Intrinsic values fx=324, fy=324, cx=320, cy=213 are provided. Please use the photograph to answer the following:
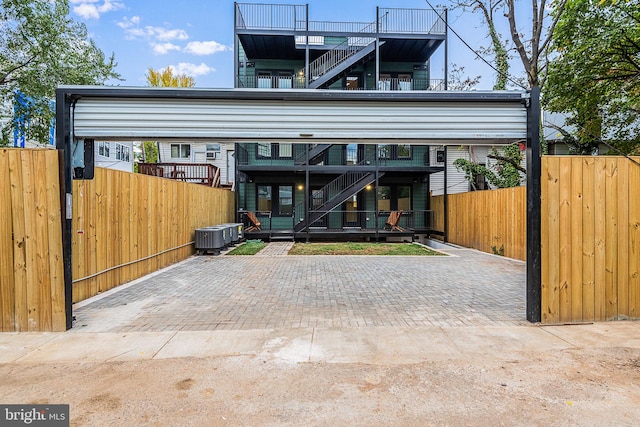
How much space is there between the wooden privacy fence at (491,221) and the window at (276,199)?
8.18 meters

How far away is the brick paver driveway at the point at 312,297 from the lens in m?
4.62

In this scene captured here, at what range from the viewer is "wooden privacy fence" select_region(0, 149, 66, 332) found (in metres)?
4.05

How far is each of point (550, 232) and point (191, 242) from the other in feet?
31.8

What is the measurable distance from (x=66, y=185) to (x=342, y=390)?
4.18 m

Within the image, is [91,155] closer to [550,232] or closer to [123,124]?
[123,124]

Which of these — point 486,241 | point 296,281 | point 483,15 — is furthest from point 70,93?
point 483,15

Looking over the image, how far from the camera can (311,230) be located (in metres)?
15.6

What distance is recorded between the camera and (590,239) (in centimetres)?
447

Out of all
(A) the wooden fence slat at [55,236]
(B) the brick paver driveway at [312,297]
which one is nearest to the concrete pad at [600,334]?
(B) the brick paver driveway at [312,297]

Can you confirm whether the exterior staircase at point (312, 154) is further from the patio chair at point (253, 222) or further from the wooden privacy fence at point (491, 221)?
the wooden privacy fence at point (491, 221)

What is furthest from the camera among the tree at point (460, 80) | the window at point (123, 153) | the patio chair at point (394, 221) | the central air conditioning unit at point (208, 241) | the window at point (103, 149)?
the window at point (123, 153)

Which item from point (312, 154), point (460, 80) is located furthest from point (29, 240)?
point (460, 80)

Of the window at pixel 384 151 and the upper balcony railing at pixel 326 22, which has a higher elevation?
the upper balcony railing at pixel 326 22

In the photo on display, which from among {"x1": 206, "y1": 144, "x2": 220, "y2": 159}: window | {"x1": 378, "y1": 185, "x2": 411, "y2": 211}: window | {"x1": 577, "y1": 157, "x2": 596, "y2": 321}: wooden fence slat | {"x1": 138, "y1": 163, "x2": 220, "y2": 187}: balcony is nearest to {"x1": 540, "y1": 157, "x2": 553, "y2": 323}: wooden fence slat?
{"x1": 577, "y1": 157, "x2": 596, "y2": 321}: wooden fence slat
